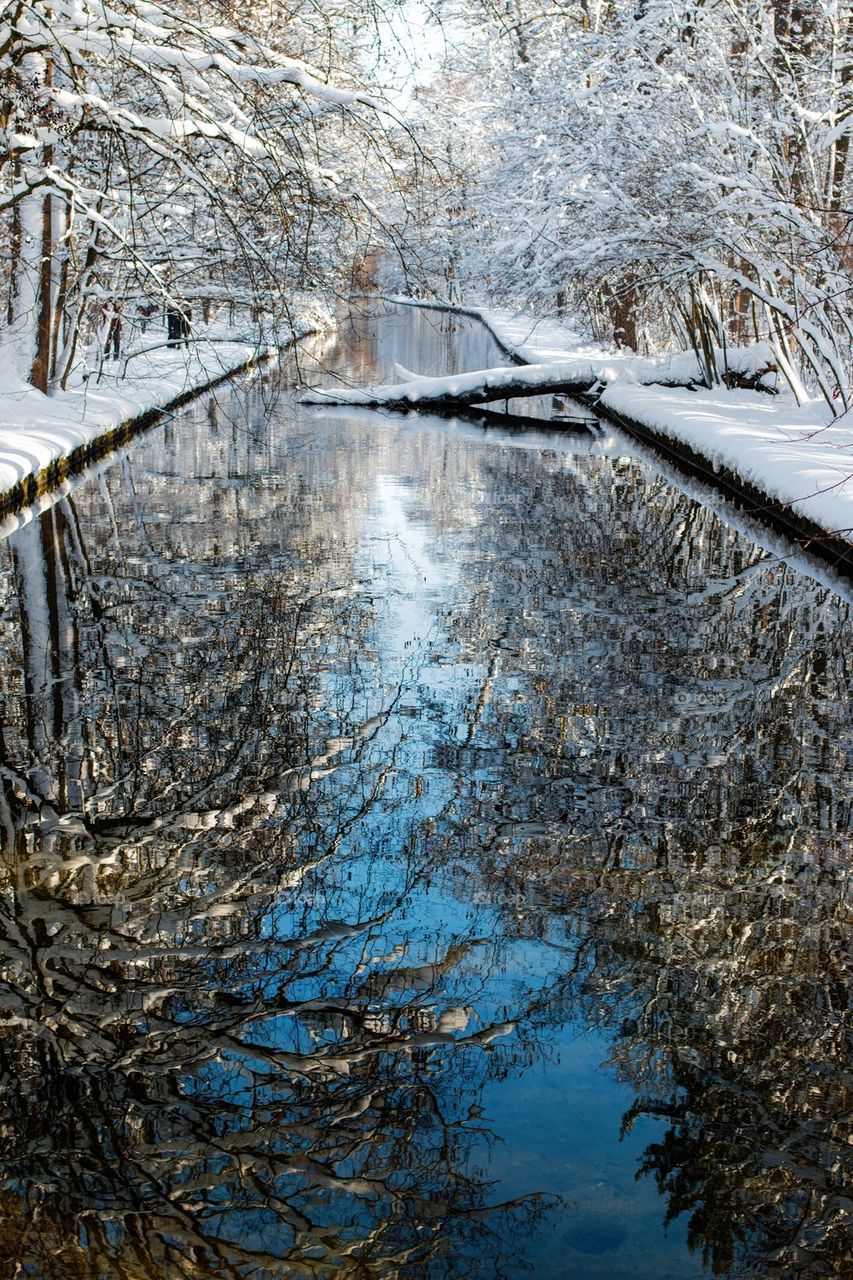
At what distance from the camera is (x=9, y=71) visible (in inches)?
443

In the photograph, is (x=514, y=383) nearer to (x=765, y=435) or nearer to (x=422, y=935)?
(x=765, y=435)

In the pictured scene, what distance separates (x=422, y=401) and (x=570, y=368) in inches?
125

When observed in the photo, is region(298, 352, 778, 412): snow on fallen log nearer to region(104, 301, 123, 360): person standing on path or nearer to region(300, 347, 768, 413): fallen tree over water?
region(300, 347, 768, 413): fallen tree over water

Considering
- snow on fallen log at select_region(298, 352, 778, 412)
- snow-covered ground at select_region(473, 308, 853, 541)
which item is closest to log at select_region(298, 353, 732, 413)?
snow on fallen log at select_region(298, 352, 778, 412)

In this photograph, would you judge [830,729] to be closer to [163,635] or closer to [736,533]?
[163,635]

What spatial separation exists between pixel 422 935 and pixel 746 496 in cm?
1284

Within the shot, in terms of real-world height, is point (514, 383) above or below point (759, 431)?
above

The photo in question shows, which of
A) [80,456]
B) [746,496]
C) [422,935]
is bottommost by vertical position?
[422,935]

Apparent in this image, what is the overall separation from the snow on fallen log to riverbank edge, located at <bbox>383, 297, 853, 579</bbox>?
92 cm

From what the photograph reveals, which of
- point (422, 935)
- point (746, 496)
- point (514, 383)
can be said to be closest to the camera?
point (422, 935)

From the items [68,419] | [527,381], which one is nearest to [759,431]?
[68,419]

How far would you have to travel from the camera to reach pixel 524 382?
97.4 feet

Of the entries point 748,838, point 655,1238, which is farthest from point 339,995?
point 748,838

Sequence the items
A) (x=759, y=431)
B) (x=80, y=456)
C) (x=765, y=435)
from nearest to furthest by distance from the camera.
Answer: (x=765, y=435)
(x=80, y=456)
(x=759, y=431)
